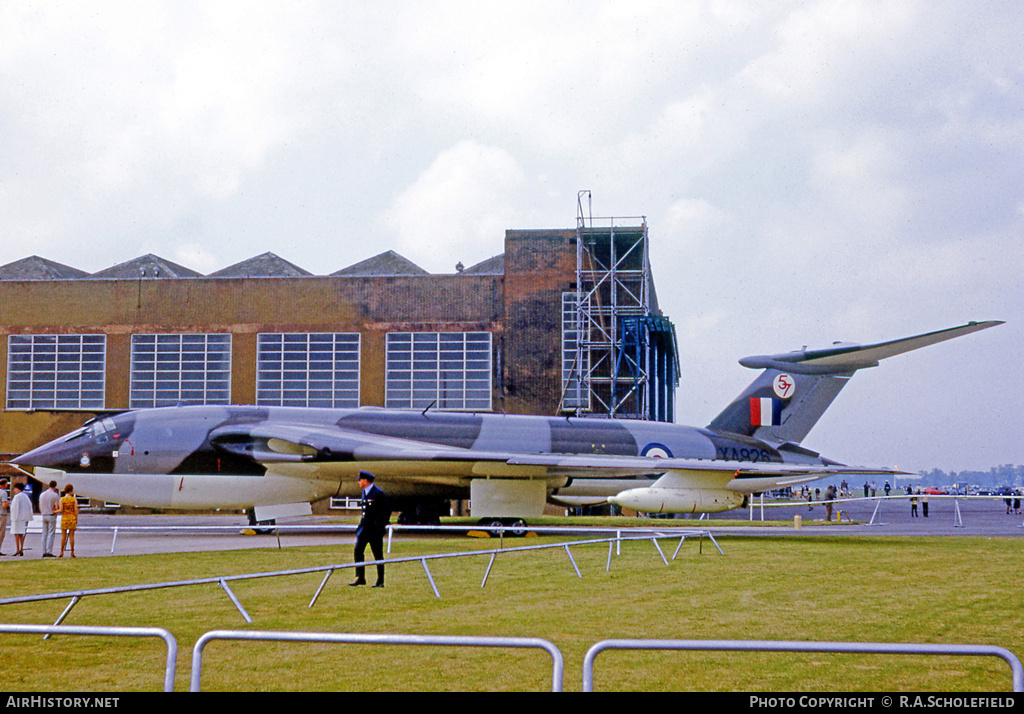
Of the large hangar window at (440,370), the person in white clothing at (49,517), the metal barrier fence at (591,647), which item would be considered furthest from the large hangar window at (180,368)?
the metal barrier fence at (591,647)

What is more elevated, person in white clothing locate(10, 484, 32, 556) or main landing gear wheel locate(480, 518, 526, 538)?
person in white clothing locate(10, 484, 32, 556)

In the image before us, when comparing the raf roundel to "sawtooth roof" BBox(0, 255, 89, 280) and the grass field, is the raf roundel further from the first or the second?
"sawtooth roof" BBox(0, 255, 89, 280)

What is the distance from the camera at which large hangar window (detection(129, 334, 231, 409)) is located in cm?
4025

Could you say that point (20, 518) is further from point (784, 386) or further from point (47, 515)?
point (784, 386)

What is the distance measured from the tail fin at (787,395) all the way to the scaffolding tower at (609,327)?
12.6m

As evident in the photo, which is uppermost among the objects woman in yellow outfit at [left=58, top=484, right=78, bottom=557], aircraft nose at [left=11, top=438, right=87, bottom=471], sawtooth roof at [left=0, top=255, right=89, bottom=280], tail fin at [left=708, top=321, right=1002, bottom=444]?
sawtooth roof at [left=0, top=255, right=89, bottom=280]

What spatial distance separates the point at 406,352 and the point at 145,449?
19.4 m

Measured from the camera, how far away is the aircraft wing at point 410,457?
21.2 metres

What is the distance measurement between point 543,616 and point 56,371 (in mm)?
36704

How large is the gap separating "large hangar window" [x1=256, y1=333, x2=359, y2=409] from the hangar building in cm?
4

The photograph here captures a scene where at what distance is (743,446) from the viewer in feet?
83.4

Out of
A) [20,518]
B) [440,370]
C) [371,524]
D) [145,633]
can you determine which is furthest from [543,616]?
[440,370]

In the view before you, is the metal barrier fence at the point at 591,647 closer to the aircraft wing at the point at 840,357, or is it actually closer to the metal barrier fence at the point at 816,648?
the metal barrier fence at the point at 816,648

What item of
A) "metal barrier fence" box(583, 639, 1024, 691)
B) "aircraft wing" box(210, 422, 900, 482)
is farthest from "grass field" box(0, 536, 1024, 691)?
"aircraft wing" box(210, 422, 900, 482)
